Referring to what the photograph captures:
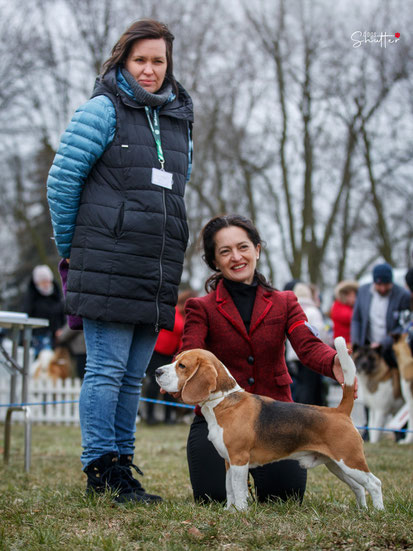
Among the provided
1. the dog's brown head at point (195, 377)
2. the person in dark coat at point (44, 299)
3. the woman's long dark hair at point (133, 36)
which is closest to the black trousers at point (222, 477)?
the dog's brown head at point (195, 377)

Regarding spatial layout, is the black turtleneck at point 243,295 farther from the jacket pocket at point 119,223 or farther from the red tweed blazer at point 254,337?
the jacket pocket at point 119,223

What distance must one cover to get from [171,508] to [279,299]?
146cm

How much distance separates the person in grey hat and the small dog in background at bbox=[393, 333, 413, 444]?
0.32m

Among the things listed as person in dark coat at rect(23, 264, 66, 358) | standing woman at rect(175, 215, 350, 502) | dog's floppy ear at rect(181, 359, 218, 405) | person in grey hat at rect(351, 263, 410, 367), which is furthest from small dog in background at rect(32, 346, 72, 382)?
dog's floppy ear at rect(181, 359, 218, 405)

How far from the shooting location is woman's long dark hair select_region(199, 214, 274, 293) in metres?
4.29

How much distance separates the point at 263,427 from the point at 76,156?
1925 millimetres

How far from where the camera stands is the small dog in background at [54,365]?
12336 mm

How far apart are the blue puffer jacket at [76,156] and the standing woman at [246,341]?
97 centimetres

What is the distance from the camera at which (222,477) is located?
159 inches

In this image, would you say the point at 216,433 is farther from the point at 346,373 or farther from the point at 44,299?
the point at 44,299

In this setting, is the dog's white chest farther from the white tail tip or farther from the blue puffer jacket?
the blue puffer jacket

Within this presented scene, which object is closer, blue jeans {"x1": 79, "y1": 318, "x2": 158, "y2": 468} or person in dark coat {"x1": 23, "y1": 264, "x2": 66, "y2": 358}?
blue jeans {"x1": 79, "y1": 318, "x2": 158, "y2": 468}

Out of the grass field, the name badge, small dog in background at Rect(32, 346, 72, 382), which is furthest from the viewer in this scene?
small dog in background at Rect(32, 346, 72, 382)

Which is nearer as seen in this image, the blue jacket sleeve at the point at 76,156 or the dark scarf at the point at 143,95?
the blue jacket sleeve at the point at 76,156
